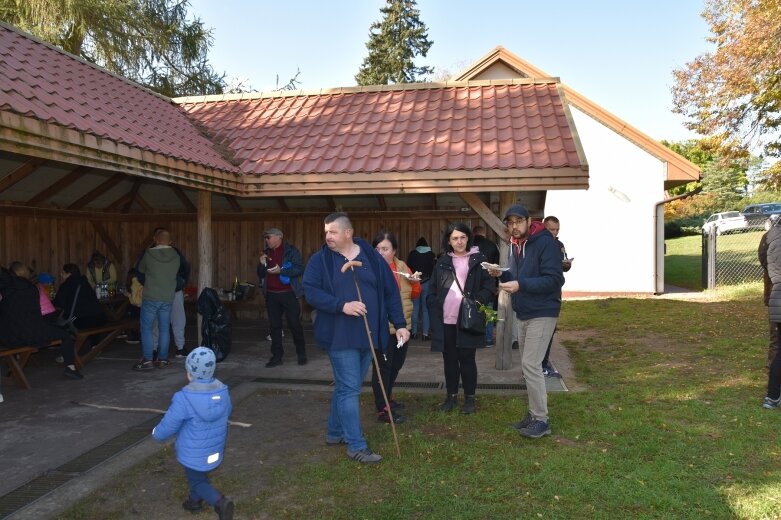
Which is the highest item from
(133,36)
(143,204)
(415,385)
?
(133,36)

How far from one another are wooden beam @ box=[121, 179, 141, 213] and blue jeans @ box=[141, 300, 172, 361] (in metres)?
4.23

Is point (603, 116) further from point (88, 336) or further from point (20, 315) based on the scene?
point (20, 315)

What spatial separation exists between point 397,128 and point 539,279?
474 cm

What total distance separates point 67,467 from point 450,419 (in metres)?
3.02

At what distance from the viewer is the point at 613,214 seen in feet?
52.6

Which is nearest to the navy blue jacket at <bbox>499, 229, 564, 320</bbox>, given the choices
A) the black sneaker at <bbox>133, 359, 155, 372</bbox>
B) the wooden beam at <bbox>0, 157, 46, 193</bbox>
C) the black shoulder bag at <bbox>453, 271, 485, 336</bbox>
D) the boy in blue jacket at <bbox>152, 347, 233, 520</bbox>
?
the black shoulder bag at <bbox>453, 271, 485, 336</bbox>

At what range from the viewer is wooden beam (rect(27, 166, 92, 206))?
360 inches

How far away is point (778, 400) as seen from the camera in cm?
527

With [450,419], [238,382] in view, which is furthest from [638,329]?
[238,382]

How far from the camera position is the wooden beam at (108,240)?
→ 431 inches

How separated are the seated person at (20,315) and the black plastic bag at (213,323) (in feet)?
5.39

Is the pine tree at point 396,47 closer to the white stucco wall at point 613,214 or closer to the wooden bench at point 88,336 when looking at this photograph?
the white stucco wall at point 613,214

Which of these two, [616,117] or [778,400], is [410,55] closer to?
[616,117]

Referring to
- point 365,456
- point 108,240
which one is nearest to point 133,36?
point 108,240
